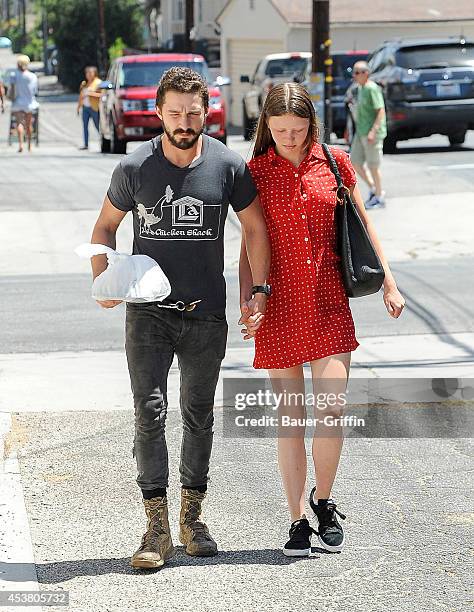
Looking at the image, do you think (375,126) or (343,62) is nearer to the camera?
(375,126)

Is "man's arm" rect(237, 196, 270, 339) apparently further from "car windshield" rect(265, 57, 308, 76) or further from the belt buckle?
"car windshield" rect(265, 57, 308, 76)

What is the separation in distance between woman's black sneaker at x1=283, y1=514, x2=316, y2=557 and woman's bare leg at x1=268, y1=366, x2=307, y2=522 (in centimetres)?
7

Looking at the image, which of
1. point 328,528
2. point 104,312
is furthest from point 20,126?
point 328,528

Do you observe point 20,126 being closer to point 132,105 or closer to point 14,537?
point 132,105

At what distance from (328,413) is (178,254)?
88cm

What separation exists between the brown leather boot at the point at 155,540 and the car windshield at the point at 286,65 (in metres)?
27.4

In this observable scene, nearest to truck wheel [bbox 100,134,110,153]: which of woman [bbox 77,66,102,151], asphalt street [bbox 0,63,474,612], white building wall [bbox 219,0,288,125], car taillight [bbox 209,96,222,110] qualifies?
woman [bbox 77,66,102,151]

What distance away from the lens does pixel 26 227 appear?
606 inches

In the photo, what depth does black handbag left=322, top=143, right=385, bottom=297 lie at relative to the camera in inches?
213

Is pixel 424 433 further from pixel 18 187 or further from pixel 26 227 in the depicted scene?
pixel 18 187

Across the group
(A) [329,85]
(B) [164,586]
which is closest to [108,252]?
(B) [164,586]

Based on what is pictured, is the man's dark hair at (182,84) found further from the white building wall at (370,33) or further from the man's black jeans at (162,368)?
the white building wall at (370,33)

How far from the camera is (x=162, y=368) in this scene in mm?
5328

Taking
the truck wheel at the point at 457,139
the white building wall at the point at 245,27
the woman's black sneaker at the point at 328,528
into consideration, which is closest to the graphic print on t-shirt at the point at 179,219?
the woman's black sneaker at the point at 328,528
